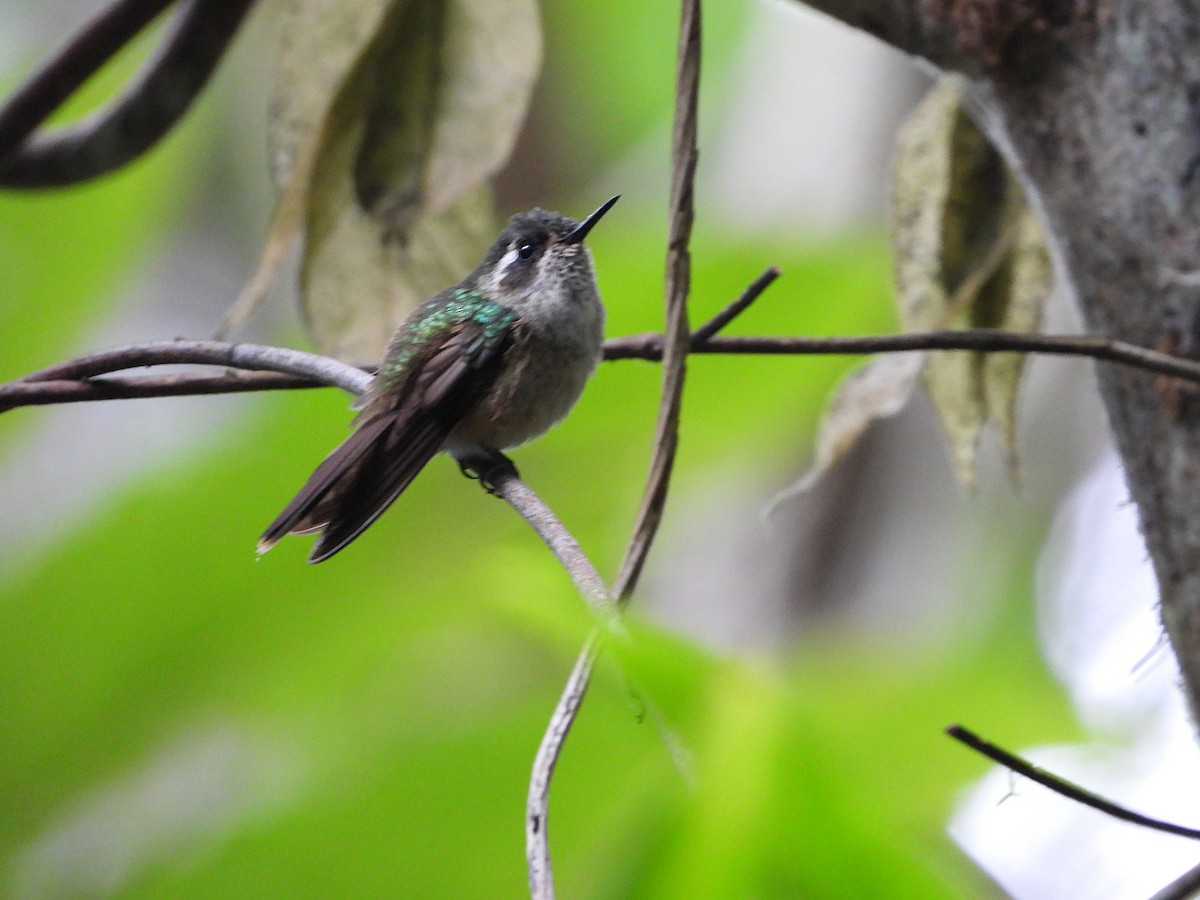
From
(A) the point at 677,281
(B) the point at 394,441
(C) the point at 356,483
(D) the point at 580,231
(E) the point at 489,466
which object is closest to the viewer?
(A) the point at 677,281

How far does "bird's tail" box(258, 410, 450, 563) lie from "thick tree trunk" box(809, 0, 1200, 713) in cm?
87

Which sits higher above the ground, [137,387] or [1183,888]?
[137,387]

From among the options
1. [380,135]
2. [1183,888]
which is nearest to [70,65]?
[380,135]

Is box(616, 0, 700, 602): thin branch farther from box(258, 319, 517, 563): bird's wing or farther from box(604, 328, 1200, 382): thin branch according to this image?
box(258, 319, 517, 563): bird's wing

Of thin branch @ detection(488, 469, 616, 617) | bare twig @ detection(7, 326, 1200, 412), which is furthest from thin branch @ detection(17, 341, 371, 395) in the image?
thin branch @ detection(488, 469, 616, 617)

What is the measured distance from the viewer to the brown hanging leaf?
2.13m

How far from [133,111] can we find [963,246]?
1604mm

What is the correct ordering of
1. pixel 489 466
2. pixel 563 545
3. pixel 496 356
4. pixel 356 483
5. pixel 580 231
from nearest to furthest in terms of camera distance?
pixel 563 545 → pixel 356 483 → pixel 489 466 → pixel 496 356 → pixel 580 231

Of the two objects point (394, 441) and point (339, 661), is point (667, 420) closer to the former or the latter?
point (394, 441)

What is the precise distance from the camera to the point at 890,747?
2.74 m

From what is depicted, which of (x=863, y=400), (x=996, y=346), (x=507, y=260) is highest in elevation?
(x=507, y=260)

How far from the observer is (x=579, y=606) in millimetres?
949

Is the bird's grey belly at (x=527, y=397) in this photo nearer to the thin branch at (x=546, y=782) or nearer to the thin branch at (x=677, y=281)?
the thin branch at (x=677, y=281)

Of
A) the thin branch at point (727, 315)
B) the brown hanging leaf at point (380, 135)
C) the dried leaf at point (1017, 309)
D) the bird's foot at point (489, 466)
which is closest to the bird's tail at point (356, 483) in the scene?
the bird's foot at point (489, 466)
